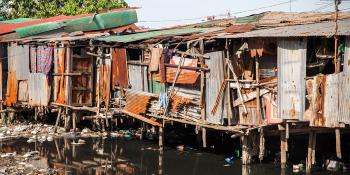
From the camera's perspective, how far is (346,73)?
13.4m

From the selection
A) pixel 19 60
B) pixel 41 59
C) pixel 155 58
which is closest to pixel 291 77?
pixel 155 58

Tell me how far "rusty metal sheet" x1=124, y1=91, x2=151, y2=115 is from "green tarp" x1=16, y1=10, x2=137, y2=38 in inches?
286

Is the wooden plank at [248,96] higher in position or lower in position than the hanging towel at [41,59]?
lower

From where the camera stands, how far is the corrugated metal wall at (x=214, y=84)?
16844 millimetres

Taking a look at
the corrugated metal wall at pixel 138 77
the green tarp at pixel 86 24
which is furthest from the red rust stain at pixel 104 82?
the green tarp at pixel 86 24

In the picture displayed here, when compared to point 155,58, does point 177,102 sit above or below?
below

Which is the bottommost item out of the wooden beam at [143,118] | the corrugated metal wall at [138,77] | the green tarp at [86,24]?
the wooden beam at [143,118]

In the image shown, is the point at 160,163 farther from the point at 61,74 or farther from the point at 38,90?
the point at 38,90

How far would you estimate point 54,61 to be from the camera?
23266 mm

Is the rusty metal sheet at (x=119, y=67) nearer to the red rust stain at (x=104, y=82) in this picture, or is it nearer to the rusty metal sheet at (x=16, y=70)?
the red rust stain at (x=104, y=82)

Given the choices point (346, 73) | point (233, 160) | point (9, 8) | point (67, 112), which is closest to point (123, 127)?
point (67, 112)

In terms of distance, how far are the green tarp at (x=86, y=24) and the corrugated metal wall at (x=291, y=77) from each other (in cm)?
1423

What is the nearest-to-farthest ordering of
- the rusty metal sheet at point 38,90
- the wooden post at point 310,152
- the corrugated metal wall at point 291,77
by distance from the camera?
the corrugated metal wall at point 291,77
the wooden post at point 310,152
the rusty metal sheet at point 38,90

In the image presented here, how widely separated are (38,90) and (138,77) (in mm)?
6092
